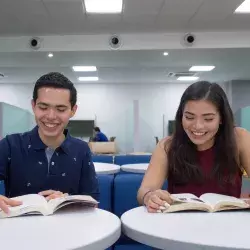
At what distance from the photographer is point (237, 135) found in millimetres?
1777

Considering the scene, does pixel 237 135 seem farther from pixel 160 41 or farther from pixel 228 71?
pixel 228 71

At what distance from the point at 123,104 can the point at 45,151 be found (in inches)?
399

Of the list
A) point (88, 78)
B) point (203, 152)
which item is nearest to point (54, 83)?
point (203, 152)

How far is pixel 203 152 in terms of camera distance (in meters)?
1.74

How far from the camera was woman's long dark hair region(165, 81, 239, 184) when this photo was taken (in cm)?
167

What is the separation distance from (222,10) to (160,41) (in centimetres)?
153

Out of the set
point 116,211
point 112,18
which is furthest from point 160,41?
point 116,211

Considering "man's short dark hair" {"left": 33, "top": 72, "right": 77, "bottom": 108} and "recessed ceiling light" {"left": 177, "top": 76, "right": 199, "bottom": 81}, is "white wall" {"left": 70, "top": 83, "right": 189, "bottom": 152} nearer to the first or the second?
"recessed ceiling light" {"left": 177, "top": 76, "right": 199, "bottom": 81}

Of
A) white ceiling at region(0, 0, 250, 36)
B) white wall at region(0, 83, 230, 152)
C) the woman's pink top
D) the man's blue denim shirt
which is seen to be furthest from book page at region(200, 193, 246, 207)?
white wall at region(0, 83, 230, 152)

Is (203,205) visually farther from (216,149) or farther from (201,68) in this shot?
(201,68)

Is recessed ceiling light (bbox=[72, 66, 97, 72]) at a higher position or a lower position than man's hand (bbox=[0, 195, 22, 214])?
higher

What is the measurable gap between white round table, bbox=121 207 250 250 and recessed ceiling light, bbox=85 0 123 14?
4.40 m

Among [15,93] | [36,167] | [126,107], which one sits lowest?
[36,167]

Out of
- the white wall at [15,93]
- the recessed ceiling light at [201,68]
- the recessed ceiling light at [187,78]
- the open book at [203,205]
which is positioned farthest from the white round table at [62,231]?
the white wall at [15,93]
